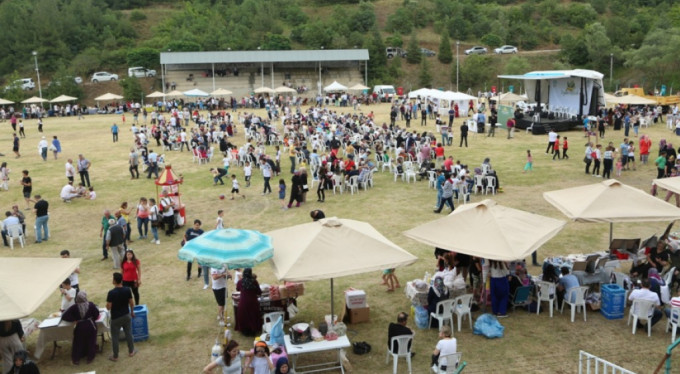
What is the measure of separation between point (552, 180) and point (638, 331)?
38.3 feet

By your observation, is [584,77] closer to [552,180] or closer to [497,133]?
[497,133]

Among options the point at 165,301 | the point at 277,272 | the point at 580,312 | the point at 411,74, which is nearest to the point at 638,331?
the point at 580,312

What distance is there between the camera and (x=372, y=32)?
76.4 meters

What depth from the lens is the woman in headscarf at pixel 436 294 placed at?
30.0 feet

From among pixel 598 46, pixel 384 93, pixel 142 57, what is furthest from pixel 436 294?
pixel 598 46

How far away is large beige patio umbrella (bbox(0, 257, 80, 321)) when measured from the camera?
7.17 metres

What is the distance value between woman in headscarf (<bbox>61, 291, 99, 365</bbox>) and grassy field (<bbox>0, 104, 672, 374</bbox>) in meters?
0.22

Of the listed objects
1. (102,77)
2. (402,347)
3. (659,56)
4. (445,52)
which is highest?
(445,52)

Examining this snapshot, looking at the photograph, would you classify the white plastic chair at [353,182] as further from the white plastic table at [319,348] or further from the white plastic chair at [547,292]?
the white plastic table at [319,348]

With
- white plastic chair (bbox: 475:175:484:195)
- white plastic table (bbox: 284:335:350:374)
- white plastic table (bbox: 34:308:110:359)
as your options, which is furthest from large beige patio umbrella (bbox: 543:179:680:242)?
white plastic table (bbox: 34:308:110:359)

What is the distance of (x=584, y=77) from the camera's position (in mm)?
31359

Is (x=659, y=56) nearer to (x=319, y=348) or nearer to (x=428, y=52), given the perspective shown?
(x=428, y=52)

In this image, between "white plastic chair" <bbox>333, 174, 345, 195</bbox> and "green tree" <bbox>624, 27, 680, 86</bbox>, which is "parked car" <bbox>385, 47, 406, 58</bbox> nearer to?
"green tree" <bbox>624, 27, 680, 86</bbox>

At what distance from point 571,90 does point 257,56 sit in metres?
35.1
